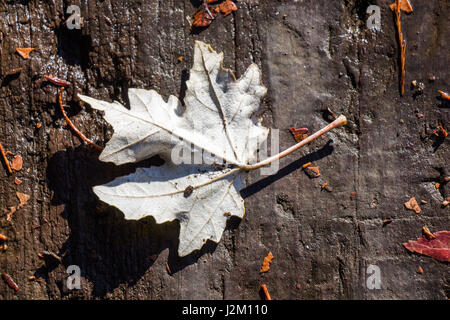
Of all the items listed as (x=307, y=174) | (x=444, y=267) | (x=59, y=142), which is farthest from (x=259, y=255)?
(x=59, y=142)

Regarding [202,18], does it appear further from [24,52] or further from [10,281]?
[10,281]

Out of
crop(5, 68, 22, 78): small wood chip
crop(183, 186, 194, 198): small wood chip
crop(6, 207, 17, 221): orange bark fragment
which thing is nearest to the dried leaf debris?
crop(183, 186, 194, 198): small wood chip

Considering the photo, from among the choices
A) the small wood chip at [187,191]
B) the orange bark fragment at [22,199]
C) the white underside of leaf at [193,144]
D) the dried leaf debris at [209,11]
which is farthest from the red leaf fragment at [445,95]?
the orange bark fragment at [22,199]

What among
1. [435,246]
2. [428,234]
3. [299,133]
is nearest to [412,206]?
[428,234]

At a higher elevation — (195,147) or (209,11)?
(209,11)

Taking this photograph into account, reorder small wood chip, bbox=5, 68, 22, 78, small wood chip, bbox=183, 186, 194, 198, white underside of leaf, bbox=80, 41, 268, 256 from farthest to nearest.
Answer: small wood chip, bbox=5, 68, 22, 78 < small wood chip, bbox=183, 186, 194, 198 < white underside of leaf, bbox=80, 41, 268, 256

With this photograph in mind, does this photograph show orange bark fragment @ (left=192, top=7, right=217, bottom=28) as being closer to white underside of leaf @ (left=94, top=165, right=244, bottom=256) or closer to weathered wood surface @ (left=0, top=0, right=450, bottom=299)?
weathered wood surface @ (left=0, top=0, right=450, bottom=299)
